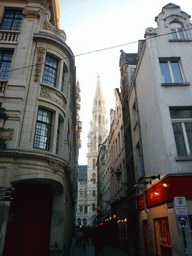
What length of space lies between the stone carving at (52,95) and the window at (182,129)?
685cm

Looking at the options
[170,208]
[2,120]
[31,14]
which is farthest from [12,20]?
[170,208]

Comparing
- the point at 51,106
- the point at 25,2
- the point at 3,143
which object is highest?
the point at 25,2

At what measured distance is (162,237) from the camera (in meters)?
9.04

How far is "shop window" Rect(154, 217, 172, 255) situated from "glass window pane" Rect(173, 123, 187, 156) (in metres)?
3.06

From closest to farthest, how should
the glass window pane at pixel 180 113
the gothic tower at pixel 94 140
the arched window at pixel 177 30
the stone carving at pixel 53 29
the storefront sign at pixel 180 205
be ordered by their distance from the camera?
the storefront sign at pixel 180 205 < the glass window pane at pixel 180 113 < the arched window at pixel 177 30 < the stone carving at pixel 53 29 < the gothic tower at pixel 94 140

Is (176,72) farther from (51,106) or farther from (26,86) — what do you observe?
(26,86)

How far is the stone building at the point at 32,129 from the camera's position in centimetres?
971

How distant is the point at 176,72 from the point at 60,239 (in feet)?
37.1

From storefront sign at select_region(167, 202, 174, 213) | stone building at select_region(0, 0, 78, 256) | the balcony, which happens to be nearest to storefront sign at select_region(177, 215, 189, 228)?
storefront sign at select_region(167, 202, 174, 213)

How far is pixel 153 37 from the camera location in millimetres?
11469

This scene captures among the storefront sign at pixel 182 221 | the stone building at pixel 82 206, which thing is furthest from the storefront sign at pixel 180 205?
the stone building at pixel 82 206

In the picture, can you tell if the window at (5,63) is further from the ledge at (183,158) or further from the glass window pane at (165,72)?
the ledge at (183,158)

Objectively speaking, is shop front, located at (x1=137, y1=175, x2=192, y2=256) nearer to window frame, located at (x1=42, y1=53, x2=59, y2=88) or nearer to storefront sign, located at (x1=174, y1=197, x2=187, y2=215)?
storefront sign, located at (x1=174, y1=197, x2=187, y2=215)

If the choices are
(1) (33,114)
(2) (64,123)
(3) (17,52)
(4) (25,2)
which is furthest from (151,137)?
(4) (25,2)
